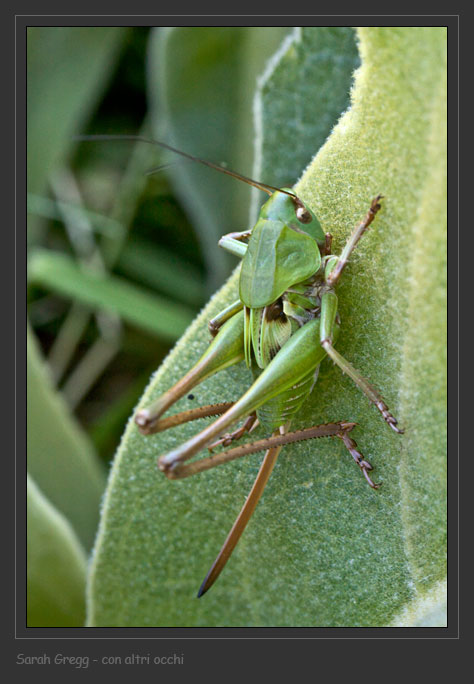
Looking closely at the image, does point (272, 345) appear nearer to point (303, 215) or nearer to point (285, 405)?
point (285, 405)

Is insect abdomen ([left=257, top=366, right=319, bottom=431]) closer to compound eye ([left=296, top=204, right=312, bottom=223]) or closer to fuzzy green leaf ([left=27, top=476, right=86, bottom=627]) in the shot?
compound eye ([left=296, top=204, right=312, bottom=223])

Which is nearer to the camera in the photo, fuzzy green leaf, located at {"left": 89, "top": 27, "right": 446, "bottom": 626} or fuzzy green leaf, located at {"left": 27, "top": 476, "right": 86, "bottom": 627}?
fuzzy green leaf, located at {"left": 89, "top": 27, "right": 446, "bottom": 626}

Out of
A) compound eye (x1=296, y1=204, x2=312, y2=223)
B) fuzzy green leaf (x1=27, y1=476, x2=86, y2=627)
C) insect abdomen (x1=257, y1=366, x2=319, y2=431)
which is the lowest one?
fuzzy green leaf (x1=27, y1=476, x2=86, y2=627)

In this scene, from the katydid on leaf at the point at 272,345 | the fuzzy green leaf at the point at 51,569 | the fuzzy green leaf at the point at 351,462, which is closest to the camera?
the fuzzy green leaf at the point at 351,462

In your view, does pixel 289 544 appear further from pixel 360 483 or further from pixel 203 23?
pixel 203 23

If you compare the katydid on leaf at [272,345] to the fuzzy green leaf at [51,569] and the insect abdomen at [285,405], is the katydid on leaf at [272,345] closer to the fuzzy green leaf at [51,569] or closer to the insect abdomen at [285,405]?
the insect abdomen at [285,405]

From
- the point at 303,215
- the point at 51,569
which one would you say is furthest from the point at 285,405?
the point at 51,569

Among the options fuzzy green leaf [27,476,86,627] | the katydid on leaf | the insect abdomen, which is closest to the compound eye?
the katydid on leaf

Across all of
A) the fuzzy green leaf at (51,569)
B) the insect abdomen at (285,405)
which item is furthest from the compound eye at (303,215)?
the fuzzy green leaf at (51,569)
